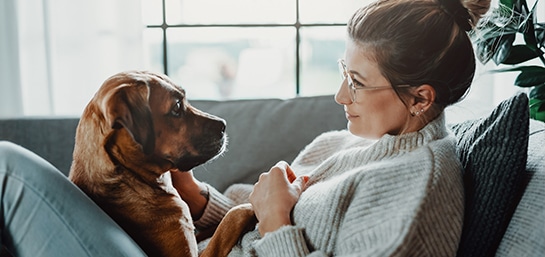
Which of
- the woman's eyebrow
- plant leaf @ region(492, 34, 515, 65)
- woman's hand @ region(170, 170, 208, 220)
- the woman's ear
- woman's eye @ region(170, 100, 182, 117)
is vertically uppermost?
plant leaf @ region(492, 34, 515, 65)

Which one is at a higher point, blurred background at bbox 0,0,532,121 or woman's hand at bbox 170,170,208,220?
blurred background at bbox 0,0,532,121

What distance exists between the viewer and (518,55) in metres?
2.04

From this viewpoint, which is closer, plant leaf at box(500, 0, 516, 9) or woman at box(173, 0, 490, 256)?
woman at box(173, 0, 490, 256)

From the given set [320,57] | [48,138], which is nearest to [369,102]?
[48,138]

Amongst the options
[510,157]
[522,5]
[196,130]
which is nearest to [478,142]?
[510,157]

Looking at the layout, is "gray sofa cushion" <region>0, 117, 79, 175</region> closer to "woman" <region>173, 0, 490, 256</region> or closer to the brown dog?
the brown dog

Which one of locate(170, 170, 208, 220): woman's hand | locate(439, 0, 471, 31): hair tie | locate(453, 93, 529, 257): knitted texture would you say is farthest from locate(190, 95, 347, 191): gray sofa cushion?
locate(453, 93, 529, 257): knitted texture

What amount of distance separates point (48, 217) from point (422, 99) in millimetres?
906

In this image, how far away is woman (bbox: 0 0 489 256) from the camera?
1.30 meters

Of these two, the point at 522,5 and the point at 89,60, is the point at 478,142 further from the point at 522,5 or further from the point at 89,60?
the point at 89,60

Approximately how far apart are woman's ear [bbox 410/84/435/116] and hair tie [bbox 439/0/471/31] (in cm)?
17

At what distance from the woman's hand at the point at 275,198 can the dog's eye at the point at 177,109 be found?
0.27 metres

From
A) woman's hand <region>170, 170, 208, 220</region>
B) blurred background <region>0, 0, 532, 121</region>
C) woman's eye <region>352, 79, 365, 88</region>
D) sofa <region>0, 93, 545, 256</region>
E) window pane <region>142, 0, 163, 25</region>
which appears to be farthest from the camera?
window pane <region>142, 0, 163, 25</region>

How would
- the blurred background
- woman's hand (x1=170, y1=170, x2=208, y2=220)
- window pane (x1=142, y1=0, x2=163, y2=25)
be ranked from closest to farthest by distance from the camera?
woman's hand (x1=170, y1=170, x2=208, y2=220) → the blurred background → window pane (x1=142, y1=0, x2=163, y2=25)
